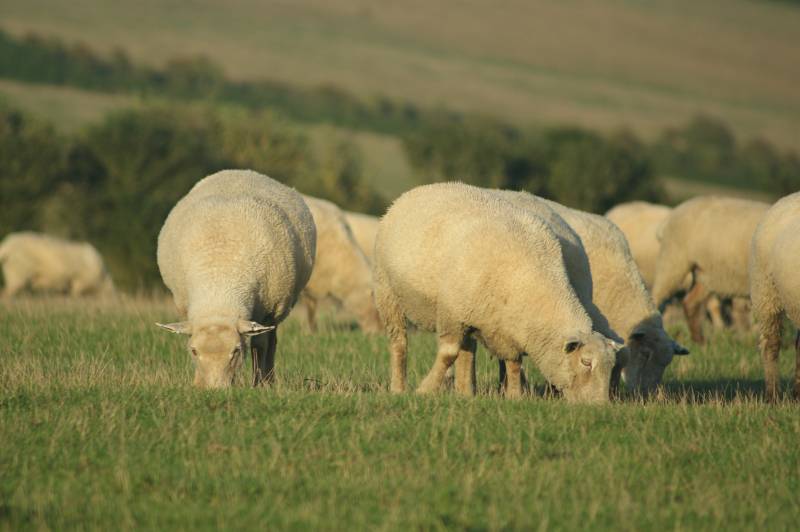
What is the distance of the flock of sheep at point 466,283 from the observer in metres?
10.7

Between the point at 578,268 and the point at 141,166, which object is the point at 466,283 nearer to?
the point at 578,268

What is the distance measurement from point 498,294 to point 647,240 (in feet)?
41.5

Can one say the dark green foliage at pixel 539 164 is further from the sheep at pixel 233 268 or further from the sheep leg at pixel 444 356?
the sheep leg at pixel 444 356

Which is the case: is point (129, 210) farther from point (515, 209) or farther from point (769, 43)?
point (769, 43)

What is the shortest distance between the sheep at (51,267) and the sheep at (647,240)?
1512 centimetres

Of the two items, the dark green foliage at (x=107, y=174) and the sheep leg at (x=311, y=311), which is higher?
the sheep leg at (x=311, y=311)

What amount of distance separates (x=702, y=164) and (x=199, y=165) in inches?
1987

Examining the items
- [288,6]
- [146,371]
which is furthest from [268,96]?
[146,371]

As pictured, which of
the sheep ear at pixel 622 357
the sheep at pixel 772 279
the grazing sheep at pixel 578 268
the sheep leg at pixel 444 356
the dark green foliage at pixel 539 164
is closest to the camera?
the sheep leg at pixel 444 356

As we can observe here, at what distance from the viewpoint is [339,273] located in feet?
66.7

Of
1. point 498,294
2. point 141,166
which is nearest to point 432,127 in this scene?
point 141,166

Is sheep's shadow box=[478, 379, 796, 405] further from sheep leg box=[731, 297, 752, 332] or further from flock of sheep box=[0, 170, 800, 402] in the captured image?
sheep leg box=[731, 297, 752, 332]

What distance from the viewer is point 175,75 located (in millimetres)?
93938

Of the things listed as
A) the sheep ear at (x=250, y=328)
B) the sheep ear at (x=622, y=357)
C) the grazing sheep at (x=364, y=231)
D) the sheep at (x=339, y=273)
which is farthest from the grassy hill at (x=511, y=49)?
the sheep ear at (x=250, y=328)
